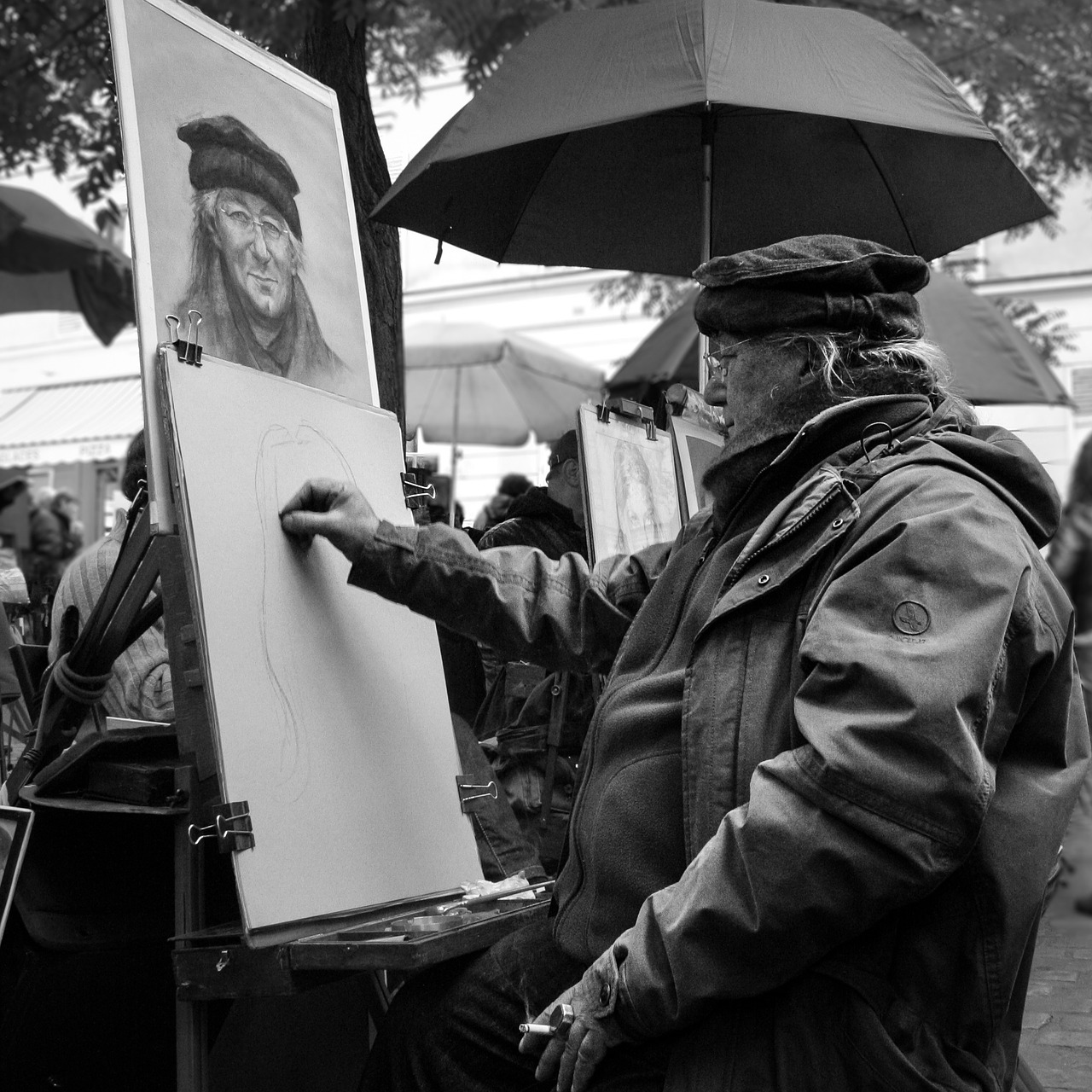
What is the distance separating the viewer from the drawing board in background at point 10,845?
8.09 ft

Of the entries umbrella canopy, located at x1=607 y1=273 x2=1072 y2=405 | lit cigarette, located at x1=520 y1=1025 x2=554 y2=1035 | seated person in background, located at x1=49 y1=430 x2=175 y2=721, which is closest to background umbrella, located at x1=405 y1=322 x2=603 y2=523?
umbrella canopy, located at x1=607 y1=273 x2=1072 y2=405

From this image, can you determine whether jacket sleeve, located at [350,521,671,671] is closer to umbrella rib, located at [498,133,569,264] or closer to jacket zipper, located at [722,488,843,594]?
jacket zipper, located at [722,488,843,594]

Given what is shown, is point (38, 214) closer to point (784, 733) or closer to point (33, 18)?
point (33, 18)

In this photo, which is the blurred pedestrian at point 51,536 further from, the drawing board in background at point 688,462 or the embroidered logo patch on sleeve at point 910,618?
the embroidered logo patch on sleeve at point 910,618

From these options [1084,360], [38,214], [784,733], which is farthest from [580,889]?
[1084,360]

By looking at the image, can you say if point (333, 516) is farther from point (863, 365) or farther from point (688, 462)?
point (688, 462)

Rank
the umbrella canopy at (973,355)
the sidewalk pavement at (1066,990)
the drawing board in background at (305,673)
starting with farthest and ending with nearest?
1. the umbrella canopy at (973,355)
2. the sidewalk pavement at (1066,990)
3. the drawing board in background at (305,673)

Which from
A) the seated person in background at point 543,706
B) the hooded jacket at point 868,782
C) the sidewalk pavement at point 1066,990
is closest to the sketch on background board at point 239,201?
the seated person in background at point 543,706

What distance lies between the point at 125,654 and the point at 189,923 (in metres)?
1.13

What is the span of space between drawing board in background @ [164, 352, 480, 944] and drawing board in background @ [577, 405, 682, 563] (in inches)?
25.1

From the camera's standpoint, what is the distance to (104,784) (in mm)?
2637

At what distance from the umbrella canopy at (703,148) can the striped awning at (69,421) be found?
1022 centimetres

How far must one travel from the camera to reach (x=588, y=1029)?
6.08ft

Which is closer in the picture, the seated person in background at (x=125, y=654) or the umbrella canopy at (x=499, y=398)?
the seated person in background at (x=125, y=654)
